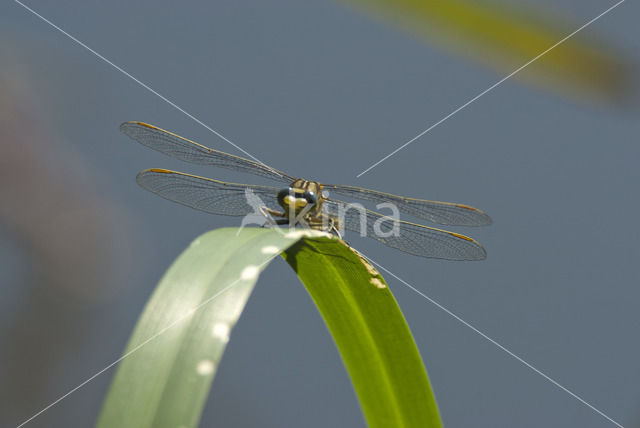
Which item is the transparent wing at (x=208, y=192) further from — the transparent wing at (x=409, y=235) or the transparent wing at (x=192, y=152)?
the transparent wing at (x=409, y=235)

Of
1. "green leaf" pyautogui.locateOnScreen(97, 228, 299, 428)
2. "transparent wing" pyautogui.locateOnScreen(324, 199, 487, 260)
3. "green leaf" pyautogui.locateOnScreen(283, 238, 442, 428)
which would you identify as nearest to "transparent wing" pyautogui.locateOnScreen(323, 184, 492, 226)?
"transparent wing" pyautogui.locateOnScreen(324, 199, 487, 260)

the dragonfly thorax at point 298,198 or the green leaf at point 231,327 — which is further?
the dragonfly thorax at point 298,198

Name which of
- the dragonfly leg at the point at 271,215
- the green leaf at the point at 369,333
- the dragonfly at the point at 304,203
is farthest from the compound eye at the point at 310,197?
the green leaf at the point at 369,333

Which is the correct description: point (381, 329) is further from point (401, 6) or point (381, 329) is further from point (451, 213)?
point (401, 6)

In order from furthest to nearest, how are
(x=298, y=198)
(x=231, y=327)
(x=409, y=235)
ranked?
(x=409, y=235) → (x=298, y=198) → (x=231, y=327)

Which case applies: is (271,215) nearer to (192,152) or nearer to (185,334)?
(192,152)

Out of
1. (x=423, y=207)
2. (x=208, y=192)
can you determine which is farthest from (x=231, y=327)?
(x=423, y=207)
